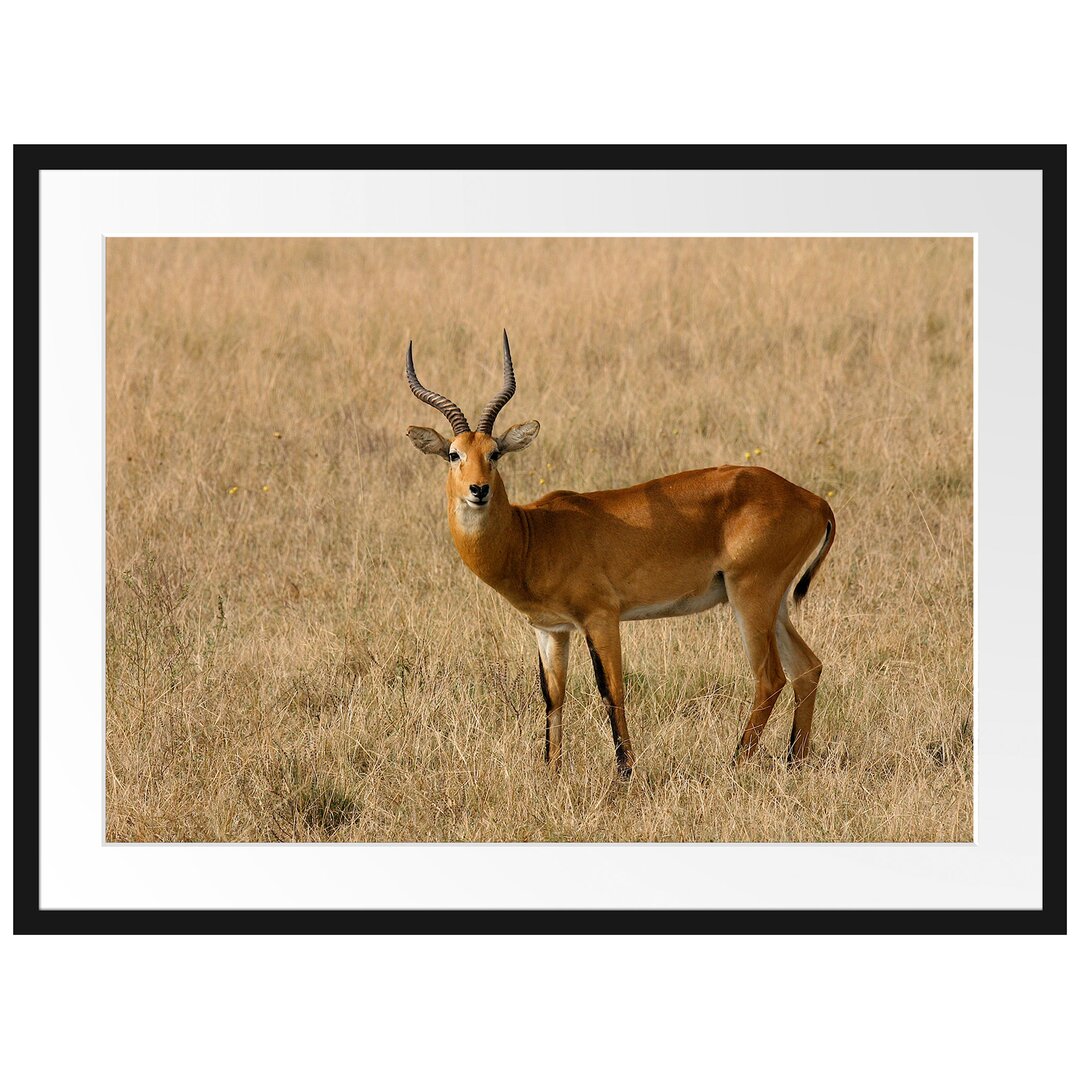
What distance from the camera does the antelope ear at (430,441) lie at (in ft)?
21.8

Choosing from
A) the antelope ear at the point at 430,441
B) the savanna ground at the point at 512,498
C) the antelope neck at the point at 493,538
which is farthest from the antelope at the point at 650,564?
the savanna ground at the point at 512,498

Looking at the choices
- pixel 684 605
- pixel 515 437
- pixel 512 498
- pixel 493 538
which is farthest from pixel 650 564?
pixel 512 498

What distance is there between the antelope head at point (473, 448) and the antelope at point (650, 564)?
0.8 inches

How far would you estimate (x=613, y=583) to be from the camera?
7219 millimetres

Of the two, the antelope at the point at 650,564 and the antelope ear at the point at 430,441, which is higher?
the antelope ear at the point at 430,441

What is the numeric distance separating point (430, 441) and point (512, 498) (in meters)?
4.24

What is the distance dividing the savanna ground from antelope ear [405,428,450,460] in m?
1.44

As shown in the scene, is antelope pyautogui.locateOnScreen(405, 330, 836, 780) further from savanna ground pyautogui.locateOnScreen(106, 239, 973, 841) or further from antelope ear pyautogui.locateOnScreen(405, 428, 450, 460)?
savanna ground pyautogui.locateOnScreen(106, 239, 973, 841)

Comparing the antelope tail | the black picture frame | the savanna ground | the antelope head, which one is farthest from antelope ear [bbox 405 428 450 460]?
the antelope tail
